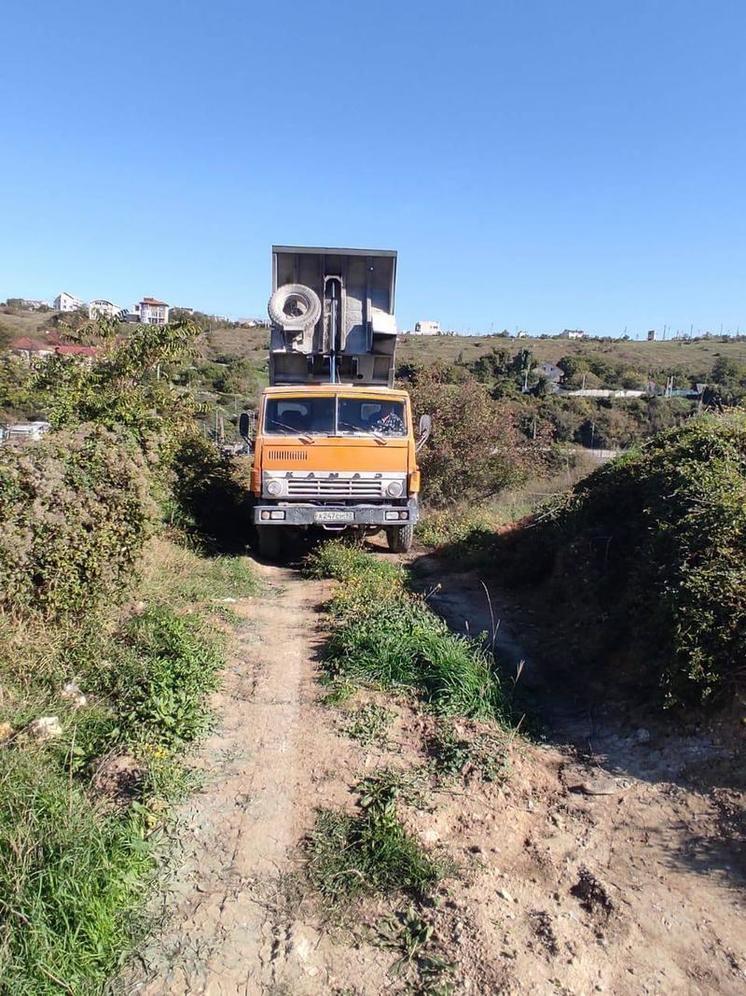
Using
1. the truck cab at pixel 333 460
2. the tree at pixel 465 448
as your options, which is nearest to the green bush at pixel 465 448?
the tree at pixel 465 448

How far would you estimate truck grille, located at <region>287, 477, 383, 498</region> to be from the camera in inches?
334

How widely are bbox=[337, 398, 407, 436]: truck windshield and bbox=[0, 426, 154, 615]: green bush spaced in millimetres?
3364

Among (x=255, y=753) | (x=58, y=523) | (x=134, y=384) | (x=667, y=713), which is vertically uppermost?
(x=134, y=384)

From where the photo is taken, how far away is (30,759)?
138 inches

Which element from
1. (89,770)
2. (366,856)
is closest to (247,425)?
(89,770)

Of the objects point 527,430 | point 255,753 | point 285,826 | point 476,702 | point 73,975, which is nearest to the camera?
point 73,975

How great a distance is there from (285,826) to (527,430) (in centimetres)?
1553

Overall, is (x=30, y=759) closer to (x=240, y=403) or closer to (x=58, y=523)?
(x=58, y=523)

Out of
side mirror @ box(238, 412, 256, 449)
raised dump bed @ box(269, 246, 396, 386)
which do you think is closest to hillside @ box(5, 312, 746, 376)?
raised dump bed @ box(269, 246, 396, 386)

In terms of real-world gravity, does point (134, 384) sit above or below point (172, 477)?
above

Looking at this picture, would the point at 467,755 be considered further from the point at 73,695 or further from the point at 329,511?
the point at 329,511

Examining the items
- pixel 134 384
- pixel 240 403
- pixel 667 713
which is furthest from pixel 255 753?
pixel 240 403

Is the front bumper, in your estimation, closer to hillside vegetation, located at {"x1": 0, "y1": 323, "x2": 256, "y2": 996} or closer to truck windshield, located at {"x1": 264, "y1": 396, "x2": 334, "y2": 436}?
hillside vegetation, located at {"x1": 0, "y1": 323, "x2": 256, "y2": 996}

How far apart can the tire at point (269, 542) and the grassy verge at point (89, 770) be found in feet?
9.09
